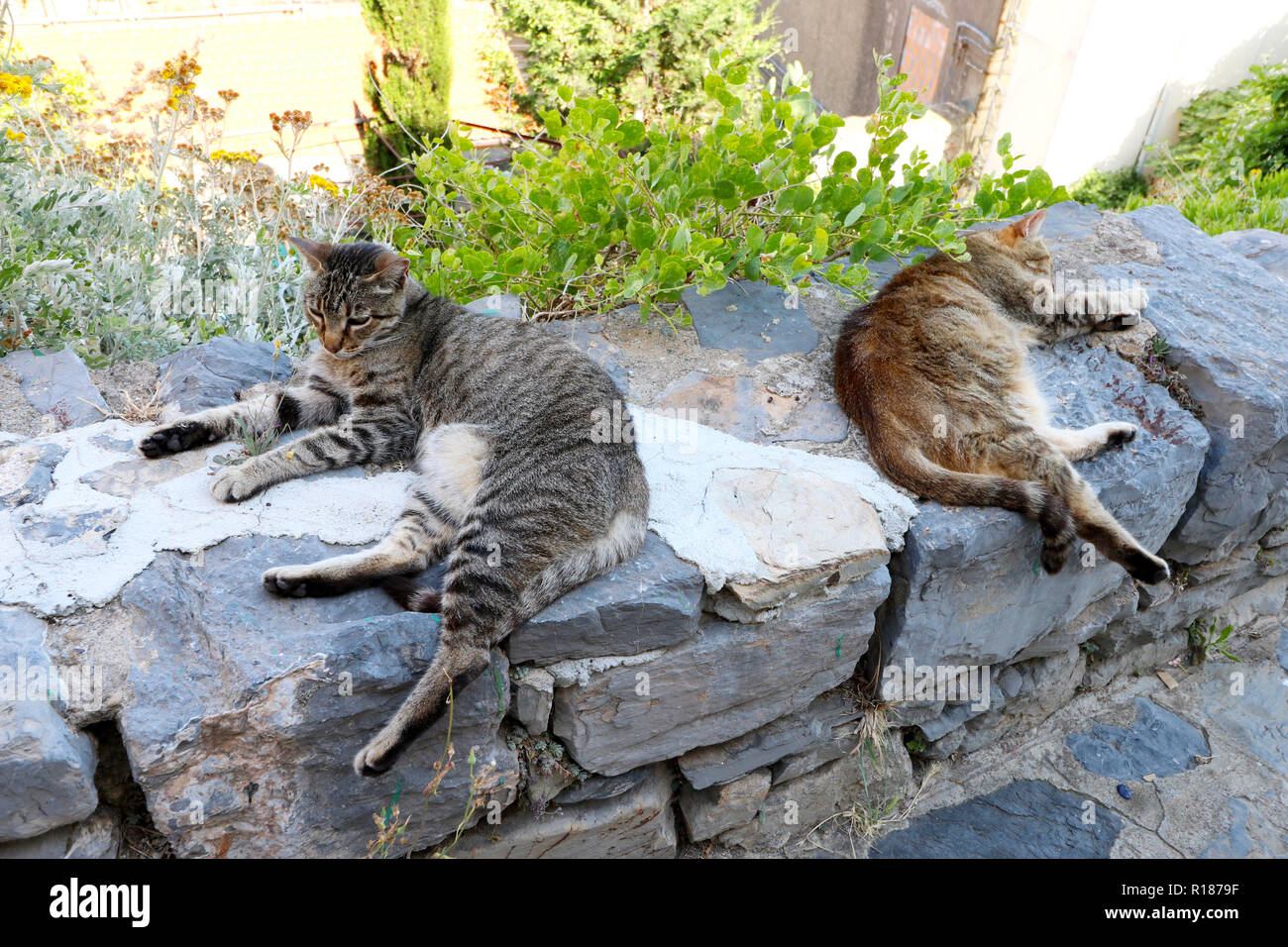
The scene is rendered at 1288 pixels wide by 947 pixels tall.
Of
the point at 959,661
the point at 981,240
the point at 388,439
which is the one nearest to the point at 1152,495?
the point at 959,661

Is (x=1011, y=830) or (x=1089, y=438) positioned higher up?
(x=1089, y=438)

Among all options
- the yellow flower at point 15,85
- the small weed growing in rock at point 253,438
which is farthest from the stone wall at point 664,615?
the yellow flower at point 15,85

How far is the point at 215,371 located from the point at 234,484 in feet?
2.76

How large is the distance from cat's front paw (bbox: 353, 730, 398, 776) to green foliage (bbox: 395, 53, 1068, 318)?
1.80m

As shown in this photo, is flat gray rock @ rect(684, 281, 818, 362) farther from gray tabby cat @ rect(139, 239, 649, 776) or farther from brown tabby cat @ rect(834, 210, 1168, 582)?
gray tabby cat @ rect(139, 239, 649, 776)

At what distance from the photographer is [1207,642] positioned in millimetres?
3609

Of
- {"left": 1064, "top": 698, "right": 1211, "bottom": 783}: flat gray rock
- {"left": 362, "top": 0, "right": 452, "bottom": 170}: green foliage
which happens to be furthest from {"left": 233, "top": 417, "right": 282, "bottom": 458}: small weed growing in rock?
{"left": 362, "top": 0, "right": 452, "bottom": 170}: green foliage

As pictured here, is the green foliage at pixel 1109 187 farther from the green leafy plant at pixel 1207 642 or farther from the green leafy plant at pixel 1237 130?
the green leafy plant at pixel 1207 642

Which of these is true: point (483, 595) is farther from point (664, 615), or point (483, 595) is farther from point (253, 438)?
point (253, 438)

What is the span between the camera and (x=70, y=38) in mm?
10461

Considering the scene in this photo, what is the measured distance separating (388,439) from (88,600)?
0.99 m

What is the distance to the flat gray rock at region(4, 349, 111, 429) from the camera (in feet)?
9.14

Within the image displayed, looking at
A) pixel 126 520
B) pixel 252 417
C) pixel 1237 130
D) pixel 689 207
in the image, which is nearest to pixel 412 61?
pixel 689 207

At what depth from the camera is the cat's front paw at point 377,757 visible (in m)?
2.05
